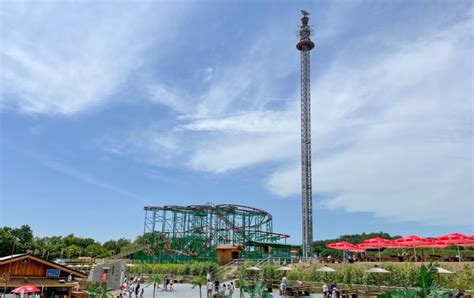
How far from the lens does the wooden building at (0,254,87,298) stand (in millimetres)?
19016

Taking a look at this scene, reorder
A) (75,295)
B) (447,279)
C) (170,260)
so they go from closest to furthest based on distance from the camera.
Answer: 1. (447,279)
2. (75,295)
3. (170,260)

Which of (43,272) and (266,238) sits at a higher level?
(266,238)

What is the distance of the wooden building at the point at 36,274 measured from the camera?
749 inches

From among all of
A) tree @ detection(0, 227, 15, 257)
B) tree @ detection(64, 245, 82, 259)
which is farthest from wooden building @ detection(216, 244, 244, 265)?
tree @ detection(64, 245, 82, 259)

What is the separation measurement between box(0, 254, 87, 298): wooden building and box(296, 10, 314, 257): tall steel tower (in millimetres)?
35124

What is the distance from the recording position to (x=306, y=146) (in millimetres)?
54406

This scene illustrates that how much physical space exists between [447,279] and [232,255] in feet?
69.3

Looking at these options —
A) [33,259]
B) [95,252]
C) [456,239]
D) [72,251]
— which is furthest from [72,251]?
[456,239]

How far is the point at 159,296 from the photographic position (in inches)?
944

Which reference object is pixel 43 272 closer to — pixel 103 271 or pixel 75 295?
pixel 75 295

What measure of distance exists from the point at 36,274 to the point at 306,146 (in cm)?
4084

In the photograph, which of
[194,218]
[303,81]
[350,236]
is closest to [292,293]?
[194,218]

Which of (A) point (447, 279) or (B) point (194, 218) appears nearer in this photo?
(A) point (447, 279)

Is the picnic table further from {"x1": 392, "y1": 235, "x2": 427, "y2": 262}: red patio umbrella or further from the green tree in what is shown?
the green tree
